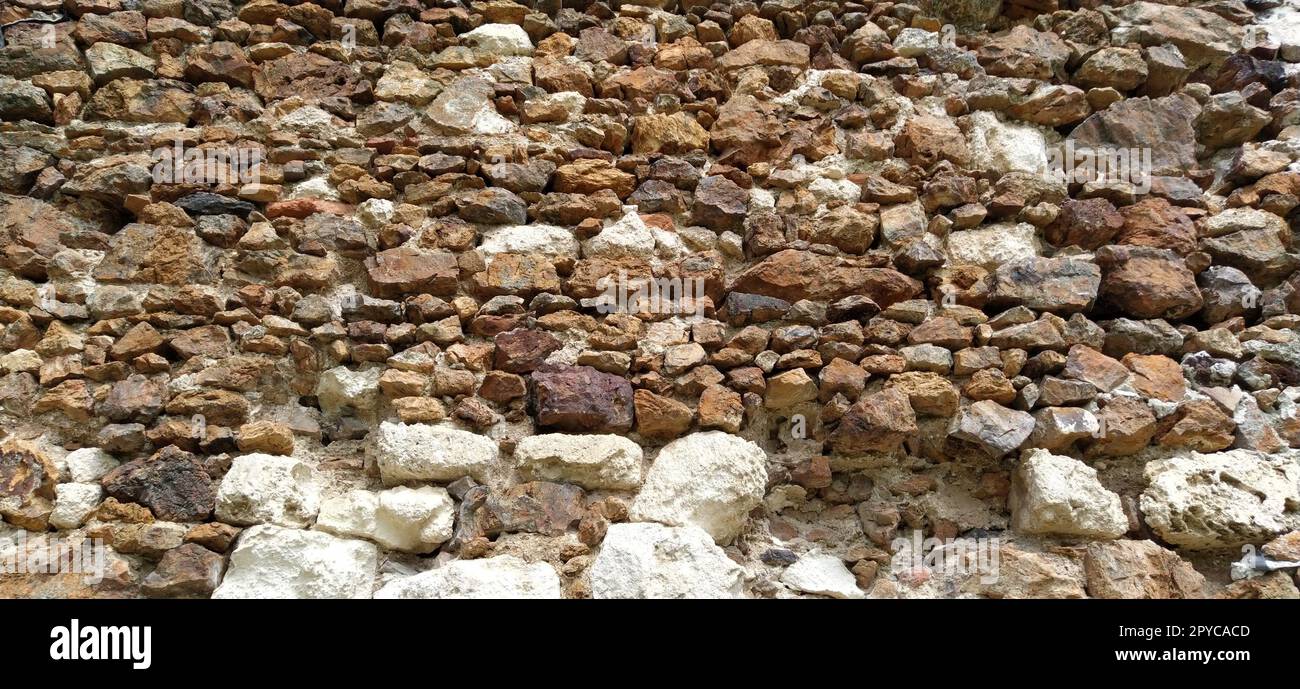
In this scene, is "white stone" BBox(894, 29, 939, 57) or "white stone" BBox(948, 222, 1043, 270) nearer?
"white stone" BBox(948, 222, 1043, 270)

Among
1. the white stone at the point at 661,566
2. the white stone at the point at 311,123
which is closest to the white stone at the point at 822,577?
the white stone at the point at 661,566

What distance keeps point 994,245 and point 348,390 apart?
2.39 metres

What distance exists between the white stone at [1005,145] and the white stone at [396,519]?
2469mm

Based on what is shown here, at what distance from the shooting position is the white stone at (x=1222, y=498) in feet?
7.55

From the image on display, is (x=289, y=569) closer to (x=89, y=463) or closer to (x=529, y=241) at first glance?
(x=89, y=463)

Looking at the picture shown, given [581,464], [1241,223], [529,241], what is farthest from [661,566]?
[1241,223]

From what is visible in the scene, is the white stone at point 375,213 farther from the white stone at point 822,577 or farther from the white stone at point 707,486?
the white stone at point 822,577

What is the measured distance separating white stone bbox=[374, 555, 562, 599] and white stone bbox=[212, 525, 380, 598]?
0.34 ft

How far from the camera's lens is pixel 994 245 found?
2.90m

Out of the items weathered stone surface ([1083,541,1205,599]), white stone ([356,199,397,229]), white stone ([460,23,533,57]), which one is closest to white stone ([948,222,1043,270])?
weathered stone surface ([1083,541,1205,599])

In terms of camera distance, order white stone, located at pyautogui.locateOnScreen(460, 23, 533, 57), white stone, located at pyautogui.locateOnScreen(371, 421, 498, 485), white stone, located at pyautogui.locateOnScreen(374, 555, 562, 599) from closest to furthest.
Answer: white stone, located at pyautogui.locateOnScreen(374, 555, 562, 599) < white stone, located at pyautogui.locateOnScreen(371, 421, 498, 485) < white stone, located at pyautogui.locateOnScreen(460, 23, 533, 57)

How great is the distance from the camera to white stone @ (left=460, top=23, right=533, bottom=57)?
11.0ft

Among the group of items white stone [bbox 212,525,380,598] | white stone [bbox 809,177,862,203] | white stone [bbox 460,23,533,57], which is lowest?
white stone [bbox 212,525,380,598]

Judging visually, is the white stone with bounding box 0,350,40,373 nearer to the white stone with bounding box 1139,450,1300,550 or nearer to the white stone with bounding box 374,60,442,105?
the white stone with bounding box 374,60,442,105
